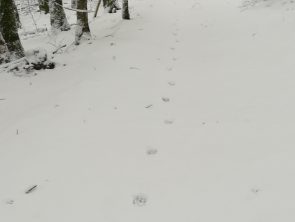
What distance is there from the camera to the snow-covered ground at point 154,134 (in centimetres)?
418

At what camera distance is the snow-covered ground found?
4184 millimetres

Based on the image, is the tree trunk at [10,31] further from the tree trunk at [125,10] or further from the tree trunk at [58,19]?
the tree trunk at [125,10]

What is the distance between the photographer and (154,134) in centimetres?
569

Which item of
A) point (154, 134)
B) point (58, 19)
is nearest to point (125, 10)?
point (58, 19)

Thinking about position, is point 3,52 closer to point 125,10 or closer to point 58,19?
point 58,19

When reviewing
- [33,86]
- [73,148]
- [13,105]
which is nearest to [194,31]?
[33,86]

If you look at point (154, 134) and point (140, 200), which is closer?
point (140, 200)

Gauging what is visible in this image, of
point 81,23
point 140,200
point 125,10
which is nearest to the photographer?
point 140,200

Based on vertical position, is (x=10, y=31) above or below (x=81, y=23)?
above

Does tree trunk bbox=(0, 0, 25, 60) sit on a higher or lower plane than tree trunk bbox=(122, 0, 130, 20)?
higher

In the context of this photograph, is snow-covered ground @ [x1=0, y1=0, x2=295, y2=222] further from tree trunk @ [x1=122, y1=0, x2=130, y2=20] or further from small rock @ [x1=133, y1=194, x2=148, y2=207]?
tree trunk @ [x1=122, y1=0, x2=130, y2=20]

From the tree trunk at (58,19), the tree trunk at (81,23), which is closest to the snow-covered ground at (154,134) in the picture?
the tree trunk at (81,23)

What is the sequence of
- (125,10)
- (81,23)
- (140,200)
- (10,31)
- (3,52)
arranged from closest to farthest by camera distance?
(140,200) → (3,52) → (10,31) → (81,23) → (125,10)

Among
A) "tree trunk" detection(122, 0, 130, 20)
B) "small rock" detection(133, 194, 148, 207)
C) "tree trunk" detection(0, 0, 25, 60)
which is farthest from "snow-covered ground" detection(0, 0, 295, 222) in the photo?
"tree trunk" detection(122, 0, 130, 20)
